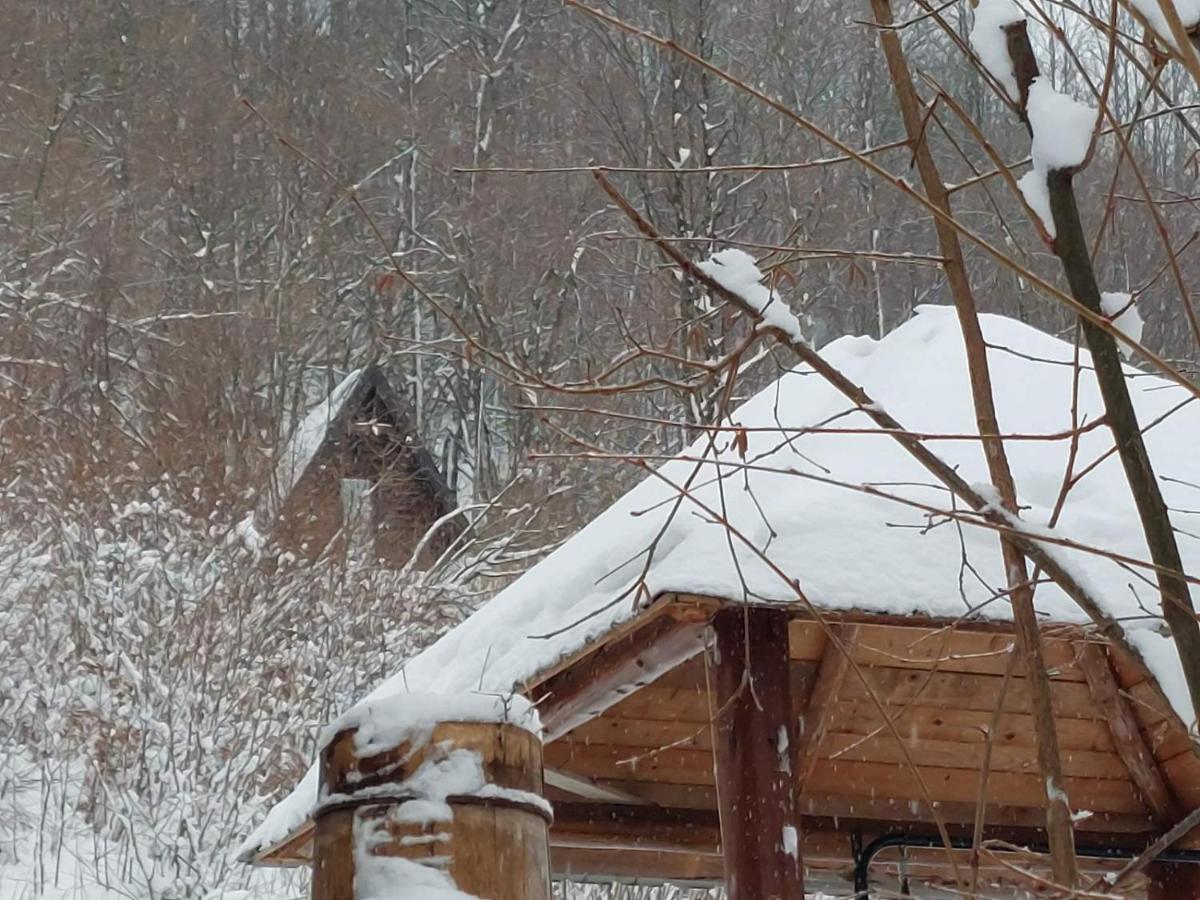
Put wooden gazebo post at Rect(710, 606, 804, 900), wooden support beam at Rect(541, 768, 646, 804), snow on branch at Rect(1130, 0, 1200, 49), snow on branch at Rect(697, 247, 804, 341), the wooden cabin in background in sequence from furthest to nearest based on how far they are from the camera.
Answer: the wooden cabin in background < wooden support beam at Rect(541, 768, 646, 804) < wooden gazebo post at Rect(710, 606, 804, 900) < snow on branch at Rect(697, 247, 804, 341) < snow on branch at Rect(1130, 0, 1200, 49)

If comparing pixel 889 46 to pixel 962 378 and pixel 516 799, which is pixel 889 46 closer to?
pixel 516 799

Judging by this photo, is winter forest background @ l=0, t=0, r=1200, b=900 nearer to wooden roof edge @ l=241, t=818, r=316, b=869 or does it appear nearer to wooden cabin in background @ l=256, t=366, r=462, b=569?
wooden cabin in background @ l=256, t=366, r=462, b=569

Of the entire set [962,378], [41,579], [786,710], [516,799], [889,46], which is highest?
[41,579]

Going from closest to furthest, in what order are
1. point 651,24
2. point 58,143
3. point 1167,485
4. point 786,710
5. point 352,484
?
point 786,710 → point 1167,485 → point 352,484 → point 651,24 → point 58,143

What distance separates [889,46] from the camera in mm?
1435

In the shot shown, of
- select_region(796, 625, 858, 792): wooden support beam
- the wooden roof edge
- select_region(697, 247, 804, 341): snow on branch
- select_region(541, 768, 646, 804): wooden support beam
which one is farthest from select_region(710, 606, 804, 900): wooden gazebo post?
select_region(697, 247, 804, 341): snow on branch

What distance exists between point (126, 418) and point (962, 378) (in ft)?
46.5

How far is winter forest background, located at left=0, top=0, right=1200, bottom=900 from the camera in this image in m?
11.7

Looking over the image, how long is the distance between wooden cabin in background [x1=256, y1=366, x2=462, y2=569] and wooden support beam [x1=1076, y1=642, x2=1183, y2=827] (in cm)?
770

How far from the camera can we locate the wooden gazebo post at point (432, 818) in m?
0.89

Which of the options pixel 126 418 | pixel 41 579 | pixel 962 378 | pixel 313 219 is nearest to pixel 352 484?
pixel 126 418

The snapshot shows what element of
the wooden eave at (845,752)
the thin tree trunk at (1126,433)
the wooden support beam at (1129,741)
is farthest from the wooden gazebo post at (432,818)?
the wooden support beam at (1129,741)

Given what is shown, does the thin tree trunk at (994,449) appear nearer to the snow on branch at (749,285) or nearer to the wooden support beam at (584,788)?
the snow on branch at (749,285)

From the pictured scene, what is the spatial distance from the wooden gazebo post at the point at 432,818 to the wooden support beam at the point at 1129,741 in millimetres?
3177
